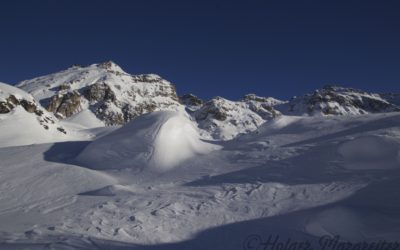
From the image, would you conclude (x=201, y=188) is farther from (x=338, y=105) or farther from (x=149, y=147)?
(x=338, y=105)

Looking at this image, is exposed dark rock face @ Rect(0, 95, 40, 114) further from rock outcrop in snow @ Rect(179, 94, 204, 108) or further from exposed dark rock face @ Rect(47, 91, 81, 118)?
rock outcrop in snow @ Rect(179, 94, 204, 108)

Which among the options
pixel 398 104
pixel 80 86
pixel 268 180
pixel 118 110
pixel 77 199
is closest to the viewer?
pixel 77 199

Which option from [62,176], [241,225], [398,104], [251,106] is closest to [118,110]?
[251,106]

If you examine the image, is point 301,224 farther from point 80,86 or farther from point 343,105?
point 343,105

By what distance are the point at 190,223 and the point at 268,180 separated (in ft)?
14.1

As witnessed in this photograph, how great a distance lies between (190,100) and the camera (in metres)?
172

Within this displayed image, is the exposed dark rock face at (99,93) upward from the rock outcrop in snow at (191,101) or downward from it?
downward

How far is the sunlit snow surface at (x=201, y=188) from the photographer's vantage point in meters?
8.57

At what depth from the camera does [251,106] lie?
166 meters

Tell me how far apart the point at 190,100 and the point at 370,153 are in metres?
160

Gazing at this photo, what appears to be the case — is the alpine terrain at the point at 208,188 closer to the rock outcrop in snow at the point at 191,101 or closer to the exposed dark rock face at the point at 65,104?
the exposed dark rock face at the point at 65,104

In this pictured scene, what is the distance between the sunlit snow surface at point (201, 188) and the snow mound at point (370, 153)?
0.12 ft

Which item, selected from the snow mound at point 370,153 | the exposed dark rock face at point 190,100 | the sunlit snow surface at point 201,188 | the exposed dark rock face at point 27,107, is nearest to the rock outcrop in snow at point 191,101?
the exposed dark rock face at point 190,100

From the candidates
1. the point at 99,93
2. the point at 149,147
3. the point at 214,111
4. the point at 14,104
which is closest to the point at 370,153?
the point at 149,147
